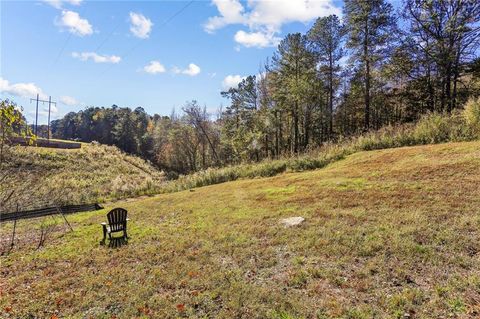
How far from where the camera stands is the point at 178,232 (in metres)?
6.57

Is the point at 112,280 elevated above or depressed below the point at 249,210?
below

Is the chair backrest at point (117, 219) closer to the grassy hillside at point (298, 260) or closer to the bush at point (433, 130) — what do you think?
the grassy hillside at point (298, 260)

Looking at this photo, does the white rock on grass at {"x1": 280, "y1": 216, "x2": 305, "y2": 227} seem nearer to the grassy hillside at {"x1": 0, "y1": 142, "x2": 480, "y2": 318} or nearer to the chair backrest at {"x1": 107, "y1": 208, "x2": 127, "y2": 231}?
the grassy hillside at {"x1": 0, "y1": 142, "x2": 480, "y2": 318}

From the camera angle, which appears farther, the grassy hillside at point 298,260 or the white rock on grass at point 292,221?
the white rock on grass at point 292,221

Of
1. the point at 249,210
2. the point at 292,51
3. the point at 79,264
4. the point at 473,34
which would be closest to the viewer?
the point at 79,264

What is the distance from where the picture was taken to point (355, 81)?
24.1 meters

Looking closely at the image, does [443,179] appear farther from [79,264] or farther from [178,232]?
[79,264]

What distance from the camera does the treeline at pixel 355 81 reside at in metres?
17.7

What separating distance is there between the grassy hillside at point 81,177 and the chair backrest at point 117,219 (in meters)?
2.24

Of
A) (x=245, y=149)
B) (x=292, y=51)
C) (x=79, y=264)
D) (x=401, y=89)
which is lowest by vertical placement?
(x=79, y=264)

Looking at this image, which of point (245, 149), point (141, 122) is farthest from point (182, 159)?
point (245, 149)

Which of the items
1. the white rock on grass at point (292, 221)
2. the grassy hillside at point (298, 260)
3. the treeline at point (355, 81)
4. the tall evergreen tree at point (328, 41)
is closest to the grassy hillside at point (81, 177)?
the grassy hillside at point (298, 260)

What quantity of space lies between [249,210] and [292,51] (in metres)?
19.6

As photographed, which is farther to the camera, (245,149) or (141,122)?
(141,122)
